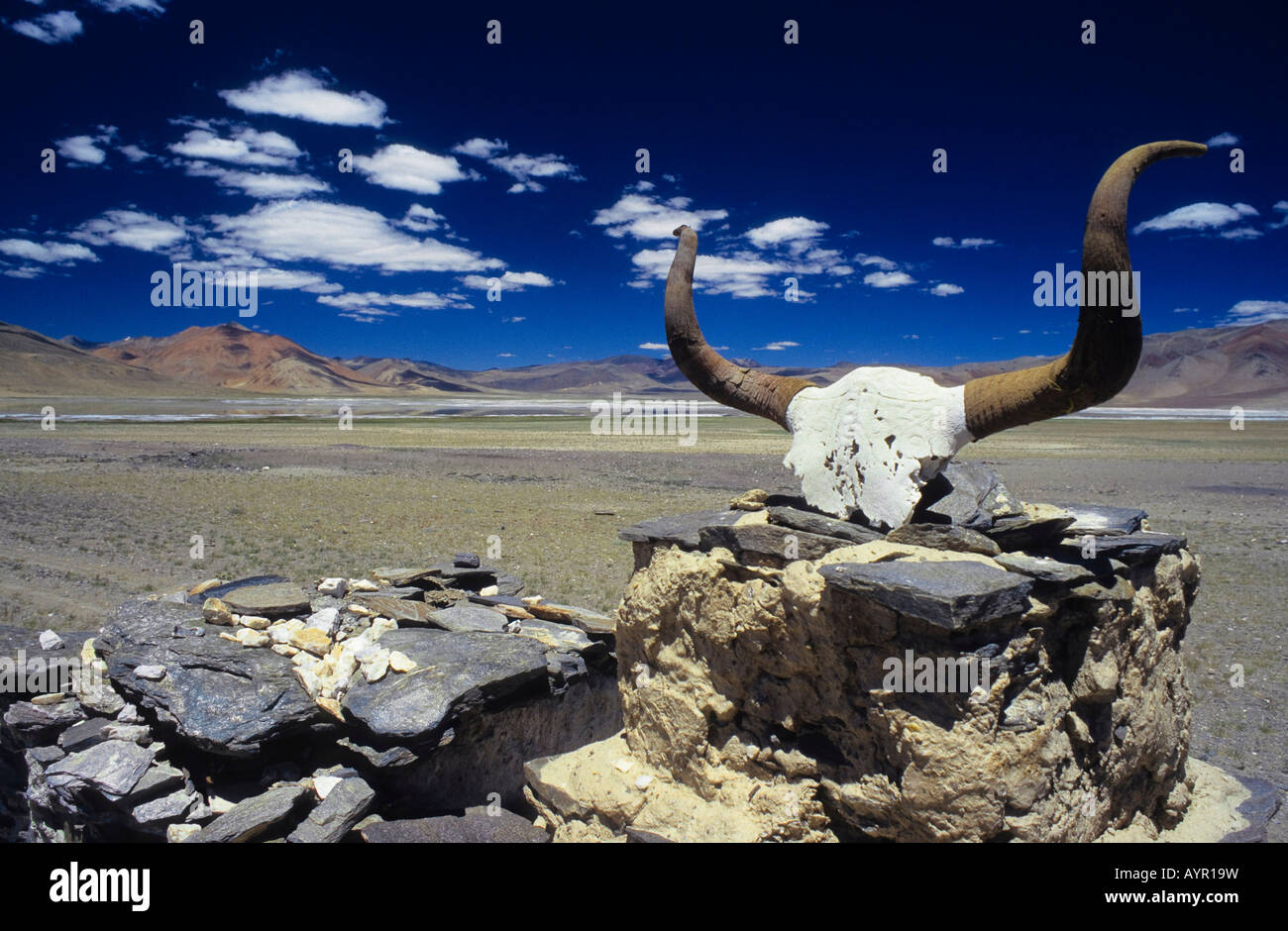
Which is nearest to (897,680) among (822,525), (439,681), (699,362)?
(822,525)

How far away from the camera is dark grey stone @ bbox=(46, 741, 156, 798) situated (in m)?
4.61

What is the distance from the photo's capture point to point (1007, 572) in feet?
10.5

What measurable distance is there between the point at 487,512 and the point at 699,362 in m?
17.8

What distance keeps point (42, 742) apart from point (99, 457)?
3496 cm

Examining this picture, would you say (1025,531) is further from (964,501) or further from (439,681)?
(439,681)

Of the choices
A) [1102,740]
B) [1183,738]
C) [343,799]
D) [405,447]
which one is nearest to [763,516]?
[1102,740]

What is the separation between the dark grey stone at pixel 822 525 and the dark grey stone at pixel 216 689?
339cm

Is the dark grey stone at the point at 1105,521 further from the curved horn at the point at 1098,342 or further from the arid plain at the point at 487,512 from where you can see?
the arid plain at the point at 487,512

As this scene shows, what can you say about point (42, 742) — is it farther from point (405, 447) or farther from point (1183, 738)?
point (405, 447)

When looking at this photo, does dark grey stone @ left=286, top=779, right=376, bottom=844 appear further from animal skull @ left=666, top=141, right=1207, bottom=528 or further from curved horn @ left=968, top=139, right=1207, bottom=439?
curved horn @ left=968, top=139, right=1207, bottom=439

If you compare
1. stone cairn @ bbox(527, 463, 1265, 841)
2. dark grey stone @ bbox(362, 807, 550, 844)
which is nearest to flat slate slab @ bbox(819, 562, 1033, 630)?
stone cairn @ bbox(527, 463, 1265, 841)

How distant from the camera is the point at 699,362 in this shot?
14.7 feet

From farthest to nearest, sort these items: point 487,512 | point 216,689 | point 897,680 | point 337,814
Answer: point 487,512, point 216,689, point 337,814, point 897,680

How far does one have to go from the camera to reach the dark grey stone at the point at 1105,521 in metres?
4.22
